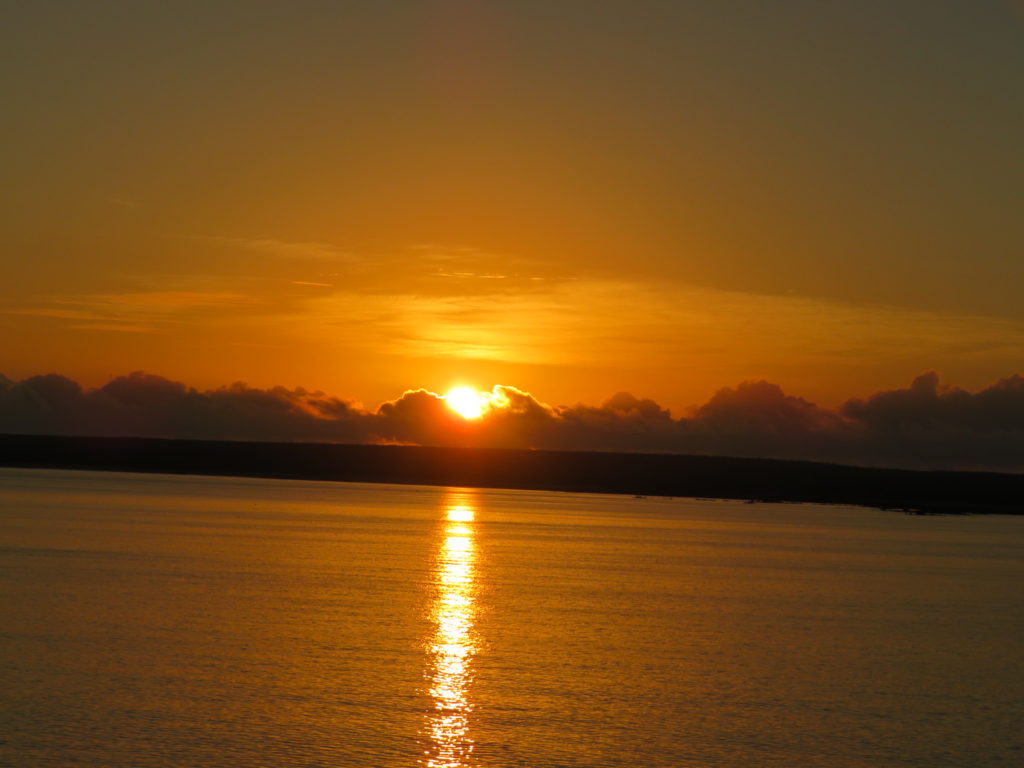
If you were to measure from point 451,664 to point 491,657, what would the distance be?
44.5 inches

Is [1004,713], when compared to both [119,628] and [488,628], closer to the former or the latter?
[488,628]

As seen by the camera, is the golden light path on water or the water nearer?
the golden light path on water

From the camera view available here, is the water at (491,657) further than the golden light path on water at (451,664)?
Yes

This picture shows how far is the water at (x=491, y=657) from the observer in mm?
17172

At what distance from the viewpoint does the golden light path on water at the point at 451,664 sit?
16.7m

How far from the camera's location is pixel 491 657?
946 inches

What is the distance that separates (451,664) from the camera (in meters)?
23.2

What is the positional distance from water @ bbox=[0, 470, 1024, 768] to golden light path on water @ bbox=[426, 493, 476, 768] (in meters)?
0.09

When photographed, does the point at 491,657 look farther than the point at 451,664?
Yes

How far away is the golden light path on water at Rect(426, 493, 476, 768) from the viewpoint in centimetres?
1672

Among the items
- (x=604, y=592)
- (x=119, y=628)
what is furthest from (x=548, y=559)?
(x=119, y=628)

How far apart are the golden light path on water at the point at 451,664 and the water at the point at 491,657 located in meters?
0.09

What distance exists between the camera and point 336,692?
20.3 metres

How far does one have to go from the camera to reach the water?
17.2m
